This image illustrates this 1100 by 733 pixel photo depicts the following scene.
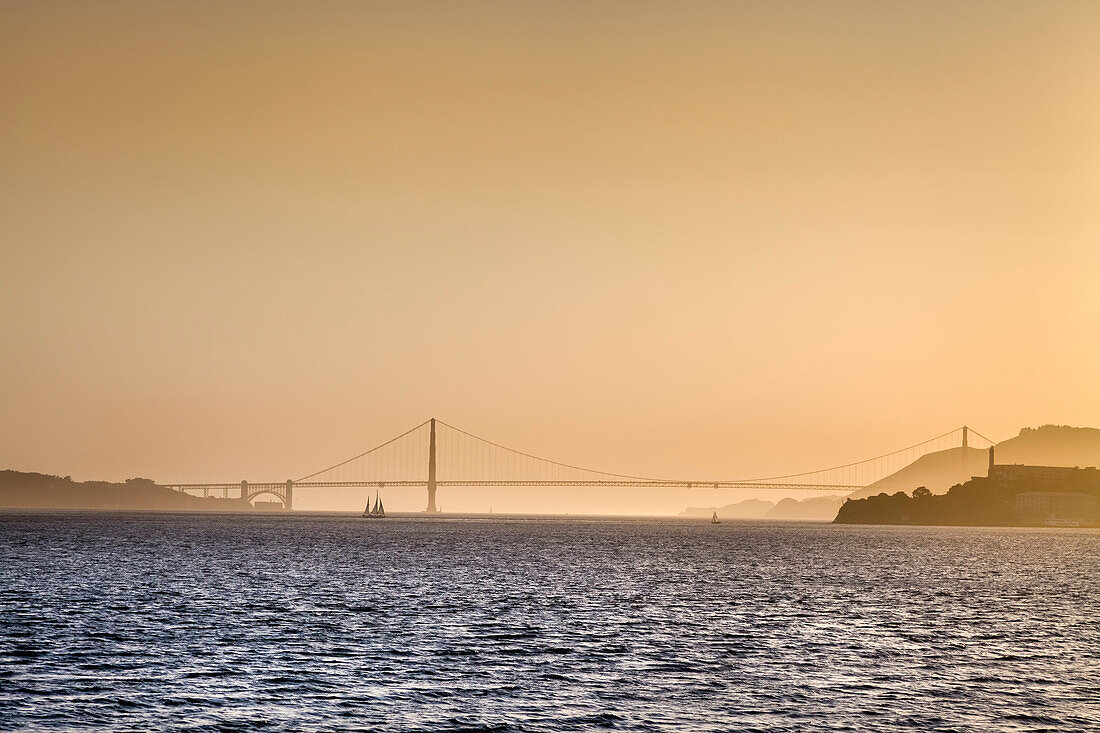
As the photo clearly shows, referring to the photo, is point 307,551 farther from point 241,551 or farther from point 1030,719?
point 1030,719

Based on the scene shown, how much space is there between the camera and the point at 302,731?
97.0 feet

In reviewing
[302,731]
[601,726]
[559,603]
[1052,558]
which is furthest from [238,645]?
[1052,558]

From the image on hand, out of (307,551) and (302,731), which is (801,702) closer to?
(302,731)

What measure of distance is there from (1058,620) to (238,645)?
129ft

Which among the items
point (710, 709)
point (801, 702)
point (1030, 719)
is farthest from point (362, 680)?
point (1030, 719)

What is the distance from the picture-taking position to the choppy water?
3203 cm

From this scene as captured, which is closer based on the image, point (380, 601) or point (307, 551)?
point (380, 601)

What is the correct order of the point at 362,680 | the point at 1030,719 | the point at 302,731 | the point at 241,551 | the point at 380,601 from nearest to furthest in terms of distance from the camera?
the point at 302,731
the point at 1030,719
the point at 362,680
the point at 380,601
the point at 241,551

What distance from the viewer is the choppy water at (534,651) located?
32.0 meters

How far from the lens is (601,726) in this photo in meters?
30.5

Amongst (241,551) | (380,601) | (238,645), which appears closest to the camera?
(238,645)

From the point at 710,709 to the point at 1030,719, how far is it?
850 centimetres

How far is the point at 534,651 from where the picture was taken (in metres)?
44.0

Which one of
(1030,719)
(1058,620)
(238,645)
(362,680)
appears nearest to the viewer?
(1030,719)
